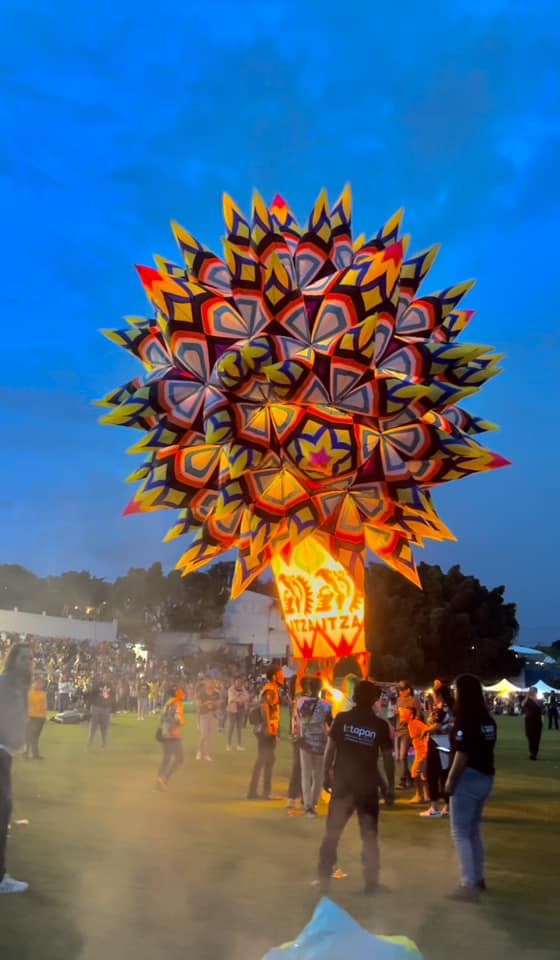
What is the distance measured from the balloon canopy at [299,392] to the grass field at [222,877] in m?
3.35

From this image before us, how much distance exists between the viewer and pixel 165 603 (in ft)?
232

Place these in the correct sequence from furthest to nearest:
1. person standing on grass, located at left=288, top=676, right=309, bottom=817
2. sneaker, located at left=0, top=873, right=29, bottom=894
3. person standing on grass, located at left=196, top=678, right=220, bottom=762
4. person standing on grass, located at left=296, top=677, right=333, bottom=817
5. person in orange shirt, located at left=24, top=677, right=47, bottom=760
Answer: person standing on grass, located at left=196, top=678, right=220, bottom=762
person in orange shirt, located at left=24, top=677, right=47, bottom=760
person standing on grass, located at left=288, top=676, right=309, bottom=817
person standing on grass, located at left=296, top=677, right=333, bottom=817
sneaker, located at left=0, top=873, right=29, bottom=894

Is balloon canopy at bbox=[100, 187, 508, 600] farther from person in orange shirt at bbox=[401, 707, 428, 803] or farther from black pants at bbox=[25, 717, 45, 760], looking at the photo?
black pants at bbox=[25, 717, 45, 760]

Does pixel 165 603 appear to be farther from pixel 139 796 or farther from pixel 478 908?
pixel 478 908

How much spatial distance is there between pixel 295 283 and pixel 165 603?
200ft

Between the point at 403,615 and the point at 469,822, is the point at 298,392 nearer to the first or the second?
the point at 469,822

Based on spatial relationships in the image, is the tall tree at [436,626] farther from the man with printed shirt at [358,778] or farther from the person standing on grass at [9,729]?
the person standing on grass at [9,729]

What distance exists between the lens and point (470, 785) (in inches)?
303

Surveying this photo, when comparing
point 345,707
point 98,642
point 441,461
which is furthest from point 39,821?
point 98,642

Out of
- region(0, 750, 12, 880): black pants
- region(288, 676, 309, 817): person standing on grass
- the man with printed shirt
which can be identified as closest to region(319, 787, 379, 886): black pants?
the man with printed shirt

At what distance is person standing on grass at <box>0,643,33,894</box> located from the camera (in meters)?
6.89

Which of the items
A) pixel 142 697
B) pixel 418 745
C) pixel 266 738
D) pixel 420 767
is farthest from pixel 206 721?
pixel 142 697

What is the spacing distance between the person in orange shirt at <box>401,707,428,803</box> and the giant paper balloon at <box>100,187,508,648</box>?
1886mm

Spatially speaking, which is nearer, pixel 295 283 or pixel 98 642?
pixel 295 283
